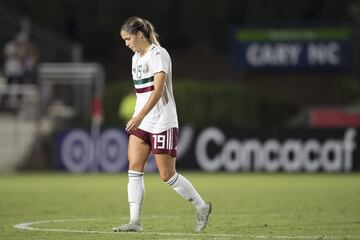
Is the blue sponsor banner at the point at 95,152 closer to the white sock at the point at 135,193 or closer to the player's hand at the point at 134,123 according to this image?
the white sock at the point at 135,193

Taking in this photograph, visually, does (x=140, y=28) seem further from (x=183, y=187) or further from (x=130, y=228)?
(x=130, y=228)

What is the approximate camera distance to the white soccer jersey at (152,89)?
11430 mm

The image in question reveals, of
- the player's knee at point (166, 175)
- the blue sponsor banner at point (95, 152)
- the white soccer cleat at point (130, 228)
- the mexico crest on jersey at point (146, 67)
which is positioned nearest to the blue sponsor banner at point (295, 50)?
the blue sponsor banner at point (95, 152)

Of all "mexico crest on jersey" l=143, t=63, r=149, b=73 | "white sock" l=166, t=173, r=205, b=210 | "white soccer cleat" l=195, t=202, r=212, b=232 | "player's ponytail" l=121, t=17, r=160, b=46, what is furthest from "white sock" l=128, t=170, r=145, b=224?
"player's ponytail" l=121, t=17, r=160, b=46

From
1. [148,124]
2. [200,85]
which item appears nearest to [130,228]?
[148,124]

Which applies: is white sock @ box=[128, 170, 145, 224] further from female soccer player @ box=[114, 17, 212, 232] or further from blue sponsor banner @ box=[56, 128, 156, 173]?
blue sponsor banner @ box=[56, 128, 156, 173]

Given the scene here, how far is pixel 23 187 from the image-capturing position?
20953mm

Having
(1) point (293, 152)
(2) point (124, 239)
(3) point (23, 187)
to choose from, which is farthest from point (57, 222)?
(1) point (293, 152)

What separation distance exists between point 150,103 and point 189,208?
4504mm

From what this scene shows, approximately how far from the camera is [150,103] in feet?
36.9

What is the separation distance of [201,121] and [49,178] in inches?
333

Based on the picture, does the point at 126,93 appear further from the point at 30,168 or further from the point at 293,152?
the point at 293,152

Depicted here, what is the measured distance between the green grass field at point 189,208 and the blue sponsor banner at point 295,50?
830cm

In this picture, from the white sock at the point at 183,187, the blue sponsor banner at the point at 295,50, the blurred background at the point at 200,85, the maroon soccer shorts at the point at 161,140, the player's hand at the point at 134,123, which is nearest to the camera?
the player's hand at the point at 134,123
